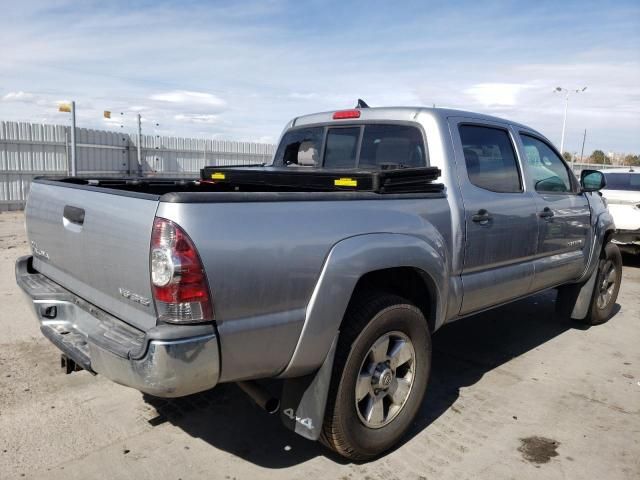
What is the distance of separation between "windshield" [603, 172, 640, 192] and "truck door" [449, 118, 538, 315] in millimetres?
6306

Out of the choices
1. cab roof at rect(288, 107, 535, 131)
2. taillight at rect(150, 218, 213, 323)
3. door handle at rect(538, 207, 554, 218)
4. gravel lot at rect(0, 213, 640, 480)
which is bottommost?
gravel lot at rect(0, 213, 640, 480)

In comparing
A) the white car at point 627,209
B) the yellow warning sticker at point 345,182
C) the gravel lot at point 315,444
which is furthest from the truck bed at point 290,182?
the white car at point 627,209

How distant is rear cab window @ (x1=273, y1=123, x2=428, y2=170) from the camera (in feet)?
12.2

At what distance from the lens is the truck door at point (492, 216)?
362cm

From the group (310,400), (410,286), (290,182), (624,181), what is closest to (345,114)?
(290,182)

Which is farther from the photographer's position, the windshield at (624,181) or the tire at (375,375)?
the windshield at (624,181)

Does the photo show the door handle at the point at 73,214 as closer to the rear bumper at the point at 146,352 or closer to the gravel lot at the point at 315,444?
the rear bumper at the point at 146,352

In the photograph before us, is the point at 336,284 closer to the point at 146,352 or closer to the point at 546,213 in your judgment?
the point at 146,352

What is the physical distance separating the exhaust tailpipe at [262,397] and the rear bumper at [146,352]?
1.41 ft

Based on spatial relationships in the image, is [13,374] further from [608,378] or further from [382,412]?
[608,378]

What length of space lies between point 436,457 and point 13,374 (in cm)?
298

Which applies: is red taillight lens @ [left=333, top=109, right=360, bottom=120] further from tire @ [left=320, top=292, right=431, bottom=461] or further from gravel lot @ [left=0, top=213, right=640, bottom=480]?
gravel lot @ [left=0, top=213, right=640, bottom=480]

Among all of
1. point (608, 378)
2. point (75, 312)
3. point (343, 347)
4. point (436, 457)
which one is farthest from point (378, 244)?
point (608, 378)

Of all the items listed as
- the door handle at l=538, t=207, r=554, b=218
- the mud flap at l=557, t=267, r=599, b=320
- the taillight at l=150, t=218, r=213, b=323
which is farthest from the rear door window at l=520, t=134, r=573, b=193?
the taillight at l=150, t=218, r=213, b=323
